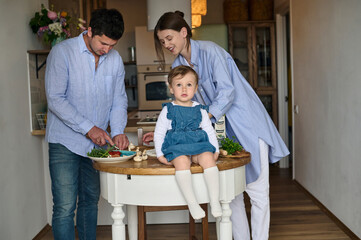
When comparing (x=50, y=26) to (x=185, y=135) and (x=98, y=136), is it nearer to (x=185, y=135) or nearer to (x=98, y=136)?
(x=98, y=136)

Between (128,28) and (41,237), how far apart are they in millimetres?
4108

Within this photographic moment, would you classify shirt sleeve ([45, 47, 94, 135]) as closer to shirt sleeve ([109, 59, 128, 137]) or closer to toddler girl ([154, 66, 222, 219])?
shirt sleeve ([109, 59, 128, 137])

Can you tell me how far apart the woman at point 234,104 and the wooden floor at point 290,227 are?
0.87 m

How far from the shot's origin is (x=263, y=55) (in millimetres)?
6250

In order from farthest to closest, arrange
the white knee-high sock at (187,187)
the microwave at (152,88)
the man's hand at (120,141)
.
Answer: the microwave at (152,88) → the man's hand at (120,141) → the white knee-high sock at (187,187)

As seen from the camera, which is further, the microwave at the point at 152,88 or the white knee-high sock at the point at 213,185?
the microwave at the point at 152,88

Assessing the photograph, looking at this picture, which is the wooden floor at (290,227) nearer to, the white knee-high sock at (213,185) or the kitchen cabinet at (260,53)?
the white knee-high sock at (213,185)

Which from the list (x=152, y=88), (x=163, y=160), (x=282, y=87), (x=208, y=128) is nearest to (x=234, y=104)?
(x=208, y=128)

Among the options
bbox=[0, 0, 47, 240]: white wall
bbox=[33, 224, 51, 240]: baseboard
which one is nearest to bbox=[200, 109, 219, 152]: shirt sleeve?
bbox=[0, 0, 47, 240]: white wall

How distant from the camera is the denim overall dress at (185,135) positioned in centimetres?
187

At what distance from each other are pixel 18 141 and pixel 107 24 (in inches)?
51.1

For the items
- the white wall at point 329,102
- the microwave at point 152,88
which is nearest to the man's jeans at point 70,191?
the white wall at point 329,102

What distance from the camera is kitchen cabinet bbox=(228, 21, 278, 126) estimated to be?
6.16 metres

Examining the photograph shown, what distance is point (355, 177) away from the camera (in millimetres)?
3129
